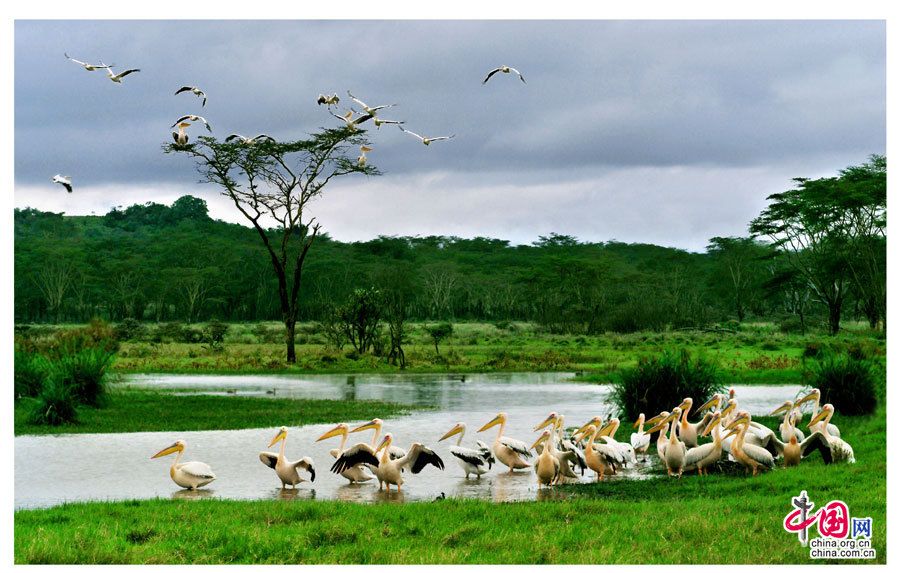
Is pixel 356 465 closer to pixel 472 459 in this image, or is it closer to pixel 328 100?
pixel 472 459

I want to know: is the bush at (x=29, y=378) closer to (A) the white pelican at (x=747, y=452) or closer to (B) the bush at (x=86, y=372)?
(B) the bush at (x=86, y=372)

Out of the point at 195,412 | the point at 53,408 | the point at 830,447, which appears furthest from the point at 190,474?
the point at 195,412

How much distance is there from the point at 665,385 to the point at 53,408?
981 centimetres

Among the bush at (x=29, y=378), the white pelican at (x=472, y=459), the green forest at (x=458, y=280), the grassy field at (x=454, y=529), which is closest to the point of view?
the grassy field at (x=454, y=529)

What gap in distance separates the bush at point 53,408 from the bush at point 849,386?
12.2 m

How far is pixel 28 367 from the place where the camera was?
17594 millimetres

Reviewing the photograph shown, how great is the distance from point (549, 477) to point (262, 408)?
31.3 ft

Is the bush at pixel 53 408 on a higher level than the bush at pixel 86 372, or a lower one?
lower

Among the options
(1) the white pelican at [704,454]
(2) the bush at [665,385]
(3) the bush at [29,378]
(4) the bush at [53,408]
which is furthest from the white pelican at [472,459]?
(3) the bush at [29,378]

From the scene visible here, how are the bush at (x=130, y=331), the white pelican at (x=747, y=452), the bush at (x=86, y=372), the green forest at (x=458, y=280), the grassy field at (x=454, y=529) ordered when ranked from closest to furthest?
the grassy field at (x=454, y=529)
the white pelican at (x=747, y=452)
the bush at (x=86, y=372)
the bush at (x=130, y=331)
the green forest at (x=458, y=280)

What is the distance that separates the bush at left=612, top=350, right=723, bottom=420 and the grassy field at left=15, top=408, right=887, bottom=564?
18.5ft

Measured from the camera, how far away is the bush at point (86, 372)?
17203 mm

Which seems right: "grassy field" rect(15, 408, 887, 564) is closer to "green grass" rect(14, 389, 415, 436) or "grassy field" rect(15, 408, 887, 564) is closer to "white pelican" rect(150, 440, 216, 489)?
"white pelican" rect(150, 440, 216, 489)

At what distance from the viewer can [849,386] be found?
51.6ft
